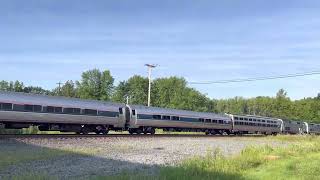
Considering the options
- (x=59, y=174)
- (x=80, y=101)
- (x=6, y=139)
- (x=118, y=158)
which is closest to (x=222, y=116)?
(x=80, y=101)

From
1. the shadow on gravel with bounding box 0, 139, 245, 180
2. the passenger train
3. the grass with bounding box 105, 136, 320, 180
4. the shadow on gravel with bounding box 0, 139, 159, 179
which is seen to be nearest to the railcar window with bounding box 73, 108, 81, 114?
the passenger train

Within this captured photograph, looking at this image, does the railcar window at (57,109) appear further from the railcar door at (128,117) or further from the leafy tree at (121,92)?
the leafy tree at (121,92)

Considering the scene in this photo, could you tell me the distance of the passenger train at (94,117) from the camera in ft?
98.5

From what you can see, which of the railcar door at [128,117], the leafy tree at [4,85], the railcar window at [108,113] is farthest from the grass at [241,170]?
the leafy tree at [4,85]

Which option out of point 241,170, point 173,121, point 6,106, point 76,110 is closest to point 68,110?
point 76,110

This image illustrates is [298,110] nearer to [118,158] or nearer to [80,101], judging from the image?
[80,101]

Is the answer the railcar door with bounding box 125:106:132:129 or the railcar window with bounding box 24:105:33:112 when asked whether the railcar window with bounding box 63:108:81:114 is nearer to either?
the railcar window with bounding box 24:105:33:112

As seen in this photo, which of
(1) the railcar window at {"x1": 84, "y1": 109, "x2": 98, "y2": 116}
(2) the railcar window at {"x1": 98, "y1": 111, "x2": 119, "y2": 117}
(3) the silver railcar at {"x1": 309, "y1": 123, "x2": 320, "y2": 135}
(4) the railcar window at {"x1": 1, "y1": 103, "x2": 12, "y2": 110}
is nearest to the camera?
(4) the railcar window at {"x1": 1, "y1": 103, "x2": 12, "y2": 110}

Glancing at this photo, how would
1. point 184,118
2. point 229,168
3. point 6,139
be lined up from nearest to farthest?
1. point 229,168
2. point 6,139
3. point 184,118

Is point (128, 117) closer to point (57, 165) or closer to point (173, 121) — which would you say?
point (173, 121)

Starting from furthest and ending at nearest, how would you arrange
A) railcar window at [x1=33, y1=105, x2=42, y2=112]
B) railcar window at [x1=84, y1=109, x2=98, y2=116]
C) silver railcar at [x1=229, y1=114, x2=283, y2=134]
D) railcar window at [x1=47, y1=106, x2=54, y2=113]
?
silver railcar at [x1=229, y1=114, x2=283, y2=134] → railcar window at [x1=84, y1=109, x2=98, y2=116] → railcar window at [x1=47, y1=106, x2=54, y2=113] → railcar window at [x1=33, y1=105, x2=42, y2=112]

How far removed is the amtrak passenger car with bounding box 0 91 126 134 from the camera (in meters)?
29.5

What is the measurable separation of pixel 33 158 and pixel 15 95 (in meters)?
13.3

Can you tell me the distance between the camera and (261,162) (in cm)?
1911
